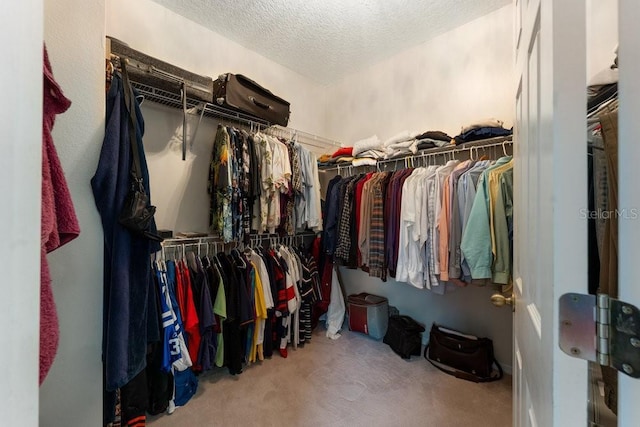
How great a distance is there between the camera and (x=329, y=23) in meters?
2.17

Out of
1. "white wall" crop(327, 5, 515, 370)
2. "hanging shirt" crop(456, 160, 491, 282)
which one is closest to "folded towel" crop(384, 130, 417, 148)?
"white wall" crop(327, 5, 515, 370)

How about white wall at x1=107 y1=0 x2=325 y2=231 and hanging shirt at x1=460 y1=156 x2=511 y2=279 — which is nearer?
hanging shirt at x1=460 y1=156 x2=511 y2=279

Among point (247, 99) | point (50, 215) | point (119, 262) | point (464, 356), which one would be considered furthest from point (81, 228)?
point (464, 356)

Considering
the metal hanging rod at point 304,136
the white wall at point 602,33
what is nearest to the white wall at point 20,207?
the white wall at point 602,33

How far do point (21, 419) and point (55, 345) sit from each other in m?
0.29

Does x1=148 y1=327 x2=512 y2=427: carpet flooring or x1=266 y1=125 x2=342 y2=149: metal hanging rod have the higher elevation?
x1=266 y1=125 x2=342 y2=149: metal hanging rod

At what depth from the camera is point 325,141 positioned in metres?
3.15

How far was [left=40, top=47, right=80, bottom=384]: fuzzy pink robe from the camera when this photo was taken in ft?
1.76

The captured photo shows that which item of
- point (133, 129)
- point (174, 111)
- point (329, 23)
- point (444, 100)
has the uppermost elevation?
point (329, 23)

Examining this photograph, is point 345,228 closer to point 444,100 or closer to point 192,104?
point 444,100

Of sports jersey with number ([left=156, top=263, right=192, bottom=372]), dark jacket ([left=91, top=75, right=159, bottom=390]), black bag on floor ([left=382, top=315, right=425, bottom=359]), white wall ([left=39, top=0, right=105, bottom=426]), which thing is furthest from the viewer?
black bag on floor ([left=382, top=315, right=425, bottom=359])

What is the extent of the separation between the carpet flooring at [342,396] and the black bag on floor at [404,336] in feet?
0.21

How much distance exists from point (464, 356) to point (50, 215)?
2.37m

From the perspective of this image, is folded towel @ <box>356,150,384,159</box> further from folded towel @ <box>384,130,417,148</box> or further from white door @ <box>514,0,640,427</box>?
white door @ <box>514,0,640,427</box>
